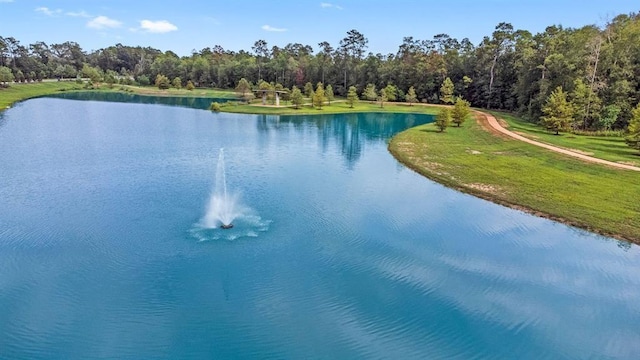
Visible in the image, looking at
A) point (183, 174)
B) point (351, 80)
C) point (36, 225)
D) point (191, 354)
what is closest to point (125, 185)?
point (183, 174)

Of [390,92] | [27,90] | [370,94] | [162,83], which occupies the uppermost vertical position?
[162,83]

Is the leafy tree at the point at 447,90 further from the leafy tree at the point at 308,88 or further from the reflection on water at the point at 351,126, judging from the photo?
the leafy tree at the point at 308,88

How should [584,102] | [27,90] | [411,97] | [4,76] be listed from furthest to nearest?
1. [27,90]
2. [4,76]
3. [411,97]
4. [584,102]

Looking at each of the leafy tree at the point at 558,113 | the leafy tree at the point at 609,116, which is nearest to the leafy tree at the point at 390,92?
the leafy tree at the point at 558,113

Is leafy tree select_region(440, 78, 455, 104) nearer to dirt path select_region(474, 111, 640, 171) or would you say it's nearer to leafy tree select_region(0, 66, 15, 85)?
dirt path select_region(474, 111, 640, 171)

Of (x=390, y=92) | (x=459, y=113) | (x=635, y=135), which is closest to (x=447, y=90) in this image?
(x=390, y=92)

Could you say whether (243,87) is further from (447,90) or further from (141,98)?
(447,90)

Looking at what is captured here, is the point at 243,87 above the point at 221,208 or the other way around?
above

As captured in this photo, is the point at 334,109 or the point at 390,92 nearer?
the point at 334,109

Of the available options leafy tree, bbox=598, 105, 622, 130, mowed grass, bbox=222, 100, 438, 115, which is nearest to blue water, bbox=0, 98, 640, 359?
leafy tree, bbox=598, 105, 622, 130
